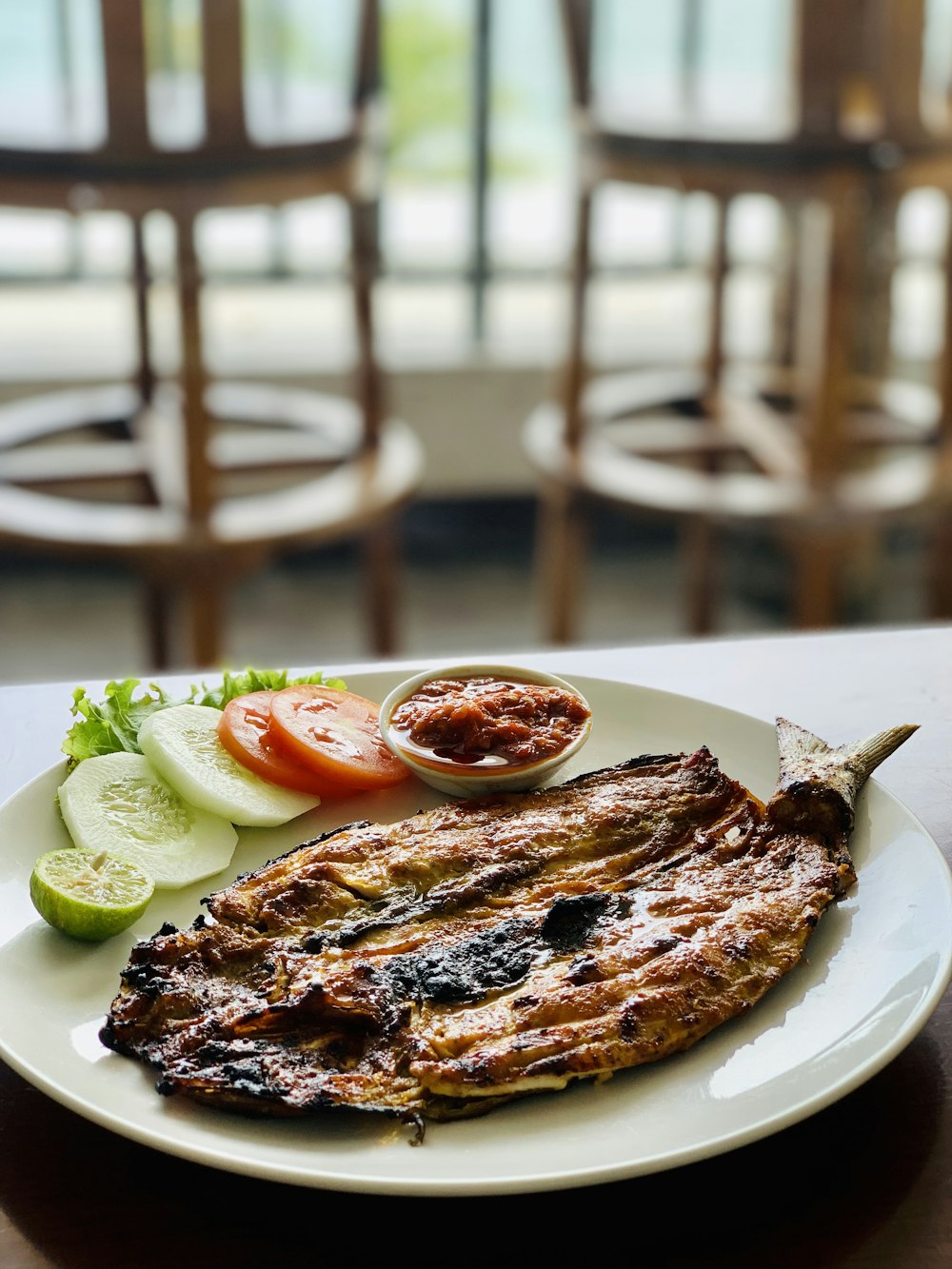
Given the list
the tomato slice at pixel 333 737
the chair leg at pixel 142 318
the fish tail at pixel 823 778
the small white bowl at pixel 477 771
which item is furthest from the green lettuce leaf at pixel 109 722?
the chair leg at pixel 142 318

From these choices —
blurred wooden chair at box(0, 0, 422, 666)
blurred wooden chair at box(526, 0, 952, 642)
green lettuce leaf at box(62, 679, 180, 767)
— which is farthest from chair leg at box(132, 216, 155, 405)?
green lettuce leaf at box(62, 679, 180, 767)

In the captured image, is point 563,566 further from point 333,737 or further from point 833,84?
point 333,737

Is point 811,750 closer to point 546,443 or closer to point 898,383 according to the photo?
point 546,443

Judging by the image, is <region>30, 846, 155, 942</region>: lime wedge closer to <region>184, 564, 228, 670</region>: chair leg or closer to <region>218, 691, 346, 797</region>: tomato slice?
<region>218, 691, 346, 797</region>: tomato slice

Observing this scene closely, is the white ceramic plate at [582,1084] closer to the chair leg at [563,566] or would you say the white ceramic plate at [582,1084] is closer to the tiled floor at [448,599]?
the chair leg at [563,566]

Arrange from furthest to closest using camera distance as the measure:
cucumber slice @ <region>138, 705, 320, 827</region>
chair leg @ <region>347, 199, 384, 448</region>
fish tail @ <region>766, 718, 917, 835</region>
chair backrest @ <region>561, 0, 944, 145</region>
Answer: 1. chair leg @ <region>347, 199, 384, 448</region>
2. chair backrest @ <region>561, 0, 944, 145</region>
3. cucumber slice @ <region>138, 705, 320, 827</region>
4. fish tail @ <region>766, 718, 917, 835</region>

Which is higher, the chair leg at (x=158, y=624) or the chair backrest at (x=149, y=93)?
the chair backrest at (x=149, y=93)
